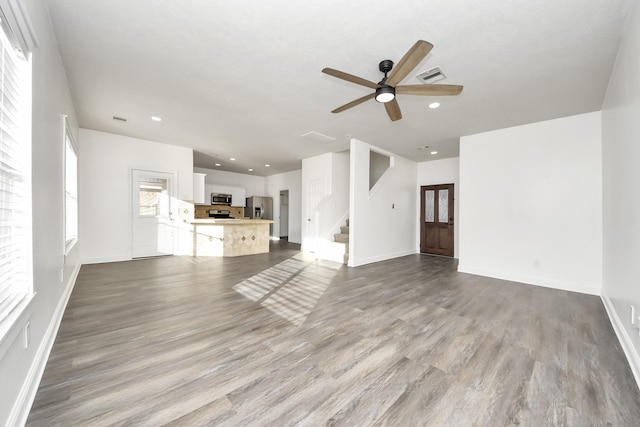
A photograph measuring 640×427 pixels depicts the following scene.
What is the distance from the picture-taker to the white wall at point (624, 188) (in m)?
2.02

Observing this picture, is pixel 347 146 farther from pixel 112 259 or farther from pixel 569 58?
pixel 112 259

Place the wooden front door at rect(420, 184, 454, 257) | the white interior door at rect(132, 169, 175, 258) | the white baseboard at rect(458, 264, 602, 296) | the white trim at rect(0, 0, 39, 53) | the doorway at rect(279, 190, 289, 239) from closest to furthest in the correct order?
the white trim at rect(0, 0, 39, 53), the white baseboard at rect(458, 264, 602, 296), the white interior door at rect(132, 169, 175, 258), the wooden front door at rect(420, 184, 454, 257), the doorway at rect(279, 190, 289, 239)

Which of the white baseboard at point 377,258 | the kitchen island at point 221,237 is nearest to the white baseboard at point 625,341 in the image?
the white baseboard at point 377,258

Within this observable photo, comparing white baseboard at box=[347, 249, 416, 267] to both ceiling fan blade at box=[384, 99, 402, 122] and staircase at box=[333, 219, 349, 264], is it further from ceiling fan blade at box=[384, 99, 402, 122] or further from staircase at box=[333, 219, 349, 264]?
ceiling fan blade at box=[384, 99, 402, 122]

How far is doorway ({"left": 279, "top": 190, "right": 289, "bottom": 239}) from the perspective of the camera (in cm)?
1060

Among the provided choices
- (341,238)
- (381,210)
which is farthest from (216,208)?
(381,210)

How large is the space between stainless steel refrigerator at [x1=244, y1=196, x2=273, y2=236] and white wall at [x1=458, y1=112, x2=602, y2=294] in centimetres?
753

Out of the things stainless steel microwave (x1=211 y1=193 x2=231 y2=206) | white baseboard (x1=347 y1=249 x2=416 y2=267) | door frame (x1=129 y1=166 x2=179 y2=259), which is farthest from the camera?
stainless steel microwave (x1=211 y1=193 x2=231 y2=206)

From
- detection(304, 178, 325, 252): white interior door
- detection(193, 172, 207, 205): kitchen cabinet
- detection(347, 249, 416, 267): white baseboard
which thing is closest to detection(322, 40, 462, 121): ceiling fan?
detection(347, 249, 416, 267): white baseboard

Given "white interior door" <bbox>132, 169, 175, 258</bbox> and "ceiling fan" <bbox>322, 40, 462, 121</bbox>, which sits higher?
"ceiling fan" <bbox>322, 40, 462, 121</bbox>

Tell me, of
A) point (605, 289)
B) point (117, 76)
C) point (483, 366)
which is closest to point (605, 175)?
point (605, 289)

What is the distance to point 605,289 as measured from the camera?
349 centimetres

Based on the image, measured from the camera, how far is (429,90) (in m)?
2.57

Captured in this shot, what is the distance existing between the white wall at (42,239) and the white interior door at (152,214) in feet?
11.0
